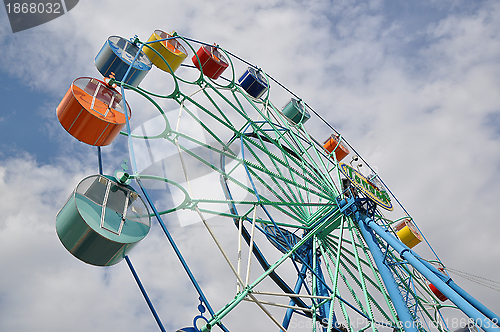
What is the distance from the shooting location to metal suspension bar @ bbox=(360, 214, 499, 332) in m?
6.03

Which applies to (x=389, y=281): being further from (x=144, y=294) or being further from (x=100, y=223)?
(x=100, y=223)

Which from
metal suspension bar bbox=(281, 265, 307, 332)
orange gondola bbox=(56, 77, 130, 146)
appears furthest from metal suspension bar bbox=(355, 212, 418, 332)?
orange gondola bbox=(56, 77, 130, 146)

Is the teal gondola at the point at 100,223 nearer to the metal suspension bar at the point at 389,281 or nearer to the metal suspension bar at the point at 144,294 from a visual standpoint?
the metal suspension bar at the point at 144,294

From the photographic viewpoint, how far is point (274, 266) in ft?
28.3

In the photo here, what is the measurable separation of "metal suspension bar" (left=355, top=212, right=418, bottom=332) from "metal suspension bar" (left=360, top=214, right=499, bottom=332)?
21 centimetres

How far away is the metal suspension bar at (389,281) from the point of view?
25.8ft

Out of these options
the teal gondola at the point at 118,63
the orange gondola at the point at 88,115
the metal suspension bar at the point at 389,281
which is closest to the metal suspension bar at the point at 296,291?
the metal suspension bar at the point at 389,281

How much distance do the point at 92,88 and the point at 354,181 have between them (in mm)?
7769

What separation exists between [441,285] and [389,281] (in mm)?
1584

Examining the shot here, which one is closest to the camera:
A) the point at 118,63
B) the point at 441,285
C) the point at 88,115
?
the point at 88,115

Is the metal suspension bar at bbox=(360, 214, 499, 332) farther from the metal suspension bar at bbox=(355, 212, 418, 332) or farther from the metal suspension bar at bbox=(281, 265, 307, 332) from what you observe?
the metal suspension bar at bbox=(281, 265, 307, 332)

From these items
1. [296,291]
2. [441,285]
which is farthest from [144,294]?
[296,291]

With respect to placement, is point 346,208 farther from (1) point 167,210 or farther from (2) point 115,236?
(2) point 115,236

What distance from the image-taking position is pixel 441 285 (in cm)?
717
